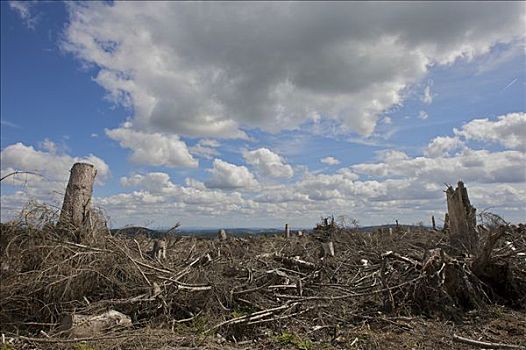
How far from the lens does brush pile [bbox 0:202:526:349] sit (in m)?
5.78

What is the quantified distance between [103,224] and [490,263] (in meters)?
6.20

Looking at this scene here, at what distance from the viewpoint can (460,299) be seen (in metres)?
7.08

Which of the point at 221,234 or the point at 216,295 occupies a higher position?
the point at 221,234

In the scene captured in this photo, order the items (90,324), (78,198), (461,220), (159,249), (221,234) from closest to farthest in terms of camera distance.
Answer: (90,324) → (78,198) → (159,249) → (461,220) → (221,234)

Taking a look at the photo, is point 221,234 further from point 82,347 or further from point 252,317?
point 82,347

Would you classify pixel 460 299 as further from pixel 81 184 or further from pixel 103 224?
pixel 81 184

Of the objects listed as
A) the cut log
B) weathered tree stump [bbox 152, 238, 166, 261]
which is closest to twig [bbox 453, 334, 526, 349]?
the cut log

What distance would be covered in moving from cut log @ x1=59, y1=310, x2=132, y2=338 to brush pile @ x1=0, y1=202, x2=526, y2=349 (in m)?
0.03

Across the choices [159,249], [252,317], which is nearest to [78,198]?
[159,249]

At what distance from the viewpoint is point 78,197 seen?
24.6 feet

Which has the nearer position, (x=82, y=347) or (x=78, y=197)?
(x=82, y=347)

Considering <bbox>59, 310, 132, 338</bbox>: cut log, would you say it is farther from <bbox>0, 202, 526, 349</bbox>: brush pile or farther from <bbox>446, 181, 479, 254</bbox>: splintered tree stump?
<bbox>446, 181, 479, 254</bbox>: splintered tree stump

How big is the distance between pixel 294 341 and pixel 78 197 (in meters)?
4.15

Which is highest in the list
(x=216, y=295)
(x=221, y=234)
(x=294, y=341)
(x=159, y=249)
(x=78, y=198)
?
(x=78, y=198)
